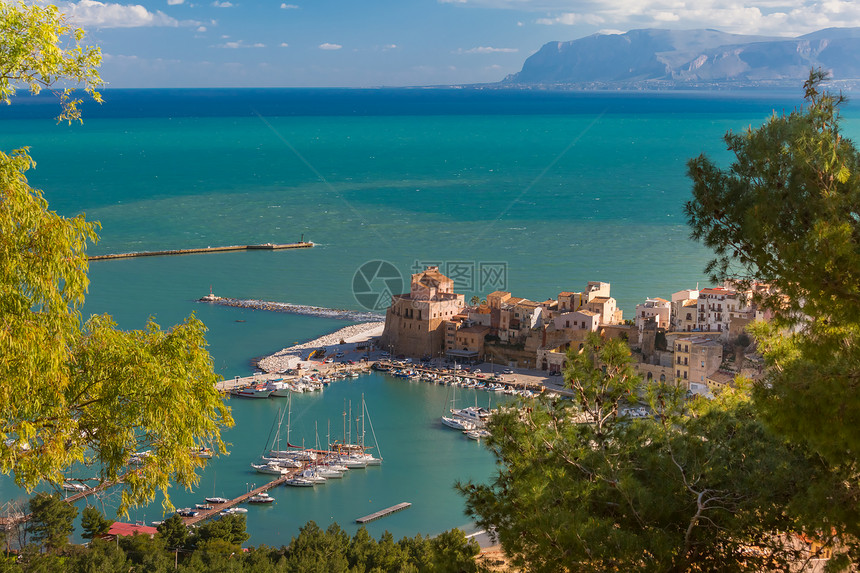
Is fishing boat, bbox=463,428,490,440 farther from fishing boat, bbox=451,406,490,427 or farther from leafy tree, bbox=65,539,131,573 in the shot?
leafy tree, bbox=65,539,131,573

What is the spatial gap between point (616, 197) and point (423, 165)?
86.7ft

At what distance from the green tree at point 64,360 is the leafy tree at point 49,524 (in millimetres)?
12552

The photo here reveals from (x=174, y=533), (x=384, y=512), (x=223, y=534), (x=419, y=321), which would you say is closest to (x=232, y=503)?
(x=384, y=512)

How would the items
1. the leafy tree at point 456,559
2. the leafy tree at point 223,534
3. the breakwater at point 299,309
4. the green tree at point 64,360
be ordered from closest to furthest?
the green tree at point 64,360, the leafy tree at point 456,559, the leafy tree at point 223,534, the breakwater at point 299,309

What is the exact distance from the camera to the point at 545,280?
42281 mm

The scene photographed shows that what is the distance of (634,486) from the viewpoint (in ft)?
22.4

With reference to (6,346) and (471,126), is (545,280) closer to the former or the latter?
(6,346)

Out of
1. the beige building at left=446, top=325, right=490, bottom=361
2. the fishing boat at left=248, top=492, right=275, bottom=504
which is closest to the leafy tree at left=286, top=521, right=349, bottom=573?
the fishing boat at left=248, top=492, right=275, bottom=504

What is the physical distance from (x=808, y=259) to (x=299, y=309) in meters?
35.0

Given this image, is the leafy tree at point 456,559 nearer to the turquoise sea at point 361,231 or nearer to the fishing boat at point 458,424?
the turquoise sea at point 361,231

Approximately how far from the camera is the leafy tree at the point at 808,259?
213 inches

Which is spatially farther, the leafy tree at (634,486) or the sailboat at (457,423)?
the sailboat at (457,423)

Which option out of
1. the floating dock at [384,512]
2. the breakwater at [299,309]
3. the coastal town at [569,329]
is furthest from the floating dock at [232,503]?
the breakwater at [299,309]

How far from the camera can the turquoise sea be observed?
2486 centimetres
